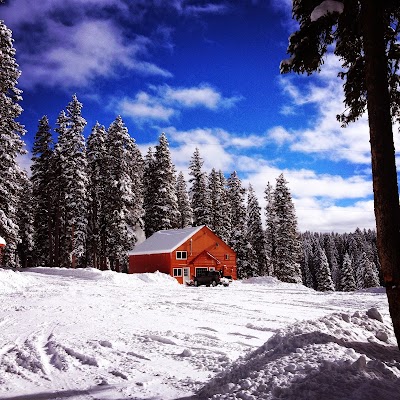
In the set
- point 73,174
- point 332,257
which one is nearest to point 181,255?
point 73,174

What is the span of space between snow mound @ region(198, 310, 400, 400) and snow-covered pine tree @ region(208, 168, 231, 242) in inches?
1867

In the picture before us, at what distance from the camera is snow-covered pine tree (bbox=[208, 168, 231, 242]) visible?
55.7 meters

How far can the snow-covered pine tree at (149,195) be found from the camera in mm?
50066

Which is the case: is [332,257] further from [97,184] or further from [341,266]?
[97,184]

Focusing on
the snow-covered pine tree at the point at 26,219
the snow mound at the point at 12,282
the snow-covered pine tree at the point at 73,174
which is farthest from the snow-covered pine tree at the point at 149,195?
the snow mound at the point at 12,282

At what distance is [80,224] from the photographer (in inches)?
1799

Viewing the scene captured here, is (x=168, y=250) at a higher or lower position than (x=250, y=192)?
lower

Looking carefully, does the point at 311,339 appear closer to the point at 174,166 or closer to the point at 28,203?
the point at 174,166

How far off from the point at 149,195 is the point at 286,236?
802 inches

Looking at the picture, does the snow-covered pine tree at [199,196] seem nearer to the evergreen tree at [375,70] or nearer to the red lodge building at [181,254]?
the red lodge building at [181,254]

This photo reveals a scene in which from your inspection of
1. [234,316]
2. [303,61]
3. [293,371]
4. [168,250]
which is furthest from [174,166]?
[293,371]

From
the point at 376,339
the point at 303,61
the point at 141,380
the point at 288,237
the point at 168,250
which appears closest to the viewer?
the point at 141,380

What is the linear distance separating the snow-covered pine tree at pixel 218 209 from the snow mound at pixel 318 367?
47420mm

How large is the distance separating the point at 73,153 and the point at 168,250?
16.8m
